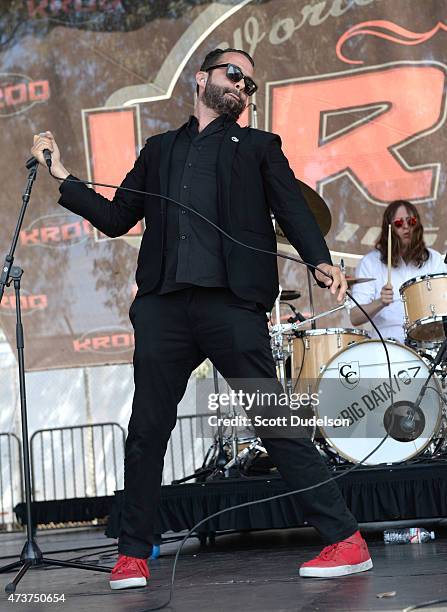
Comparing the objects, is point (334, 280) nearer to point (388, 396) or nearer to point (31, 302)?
point (388, 396)

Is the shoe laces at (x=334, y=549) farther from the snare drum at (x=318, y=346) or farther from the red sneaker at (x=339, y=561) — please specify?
the snare drum at (x=318, y=346)

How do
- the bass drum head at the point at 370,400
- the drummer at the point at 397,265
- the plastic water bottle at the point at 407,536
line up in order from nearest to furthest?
the plastic water bottle at the point at 407,536 → the bass drum head at the point at 370,400 → the drummer at the point at 397,265

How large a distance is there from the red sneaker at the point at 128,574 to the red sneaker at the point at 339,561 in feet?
1.82

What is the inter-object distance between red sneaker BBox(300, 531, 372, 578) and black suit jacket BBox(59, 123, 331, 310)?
861 mm

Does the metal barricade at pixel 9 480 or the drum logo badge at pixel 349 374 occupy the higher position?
the drum logo badge at pixel 349 374

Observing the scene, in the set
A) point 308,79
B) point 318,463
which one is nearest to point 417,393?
point 318,463

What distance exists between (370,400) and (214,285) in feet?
6.16

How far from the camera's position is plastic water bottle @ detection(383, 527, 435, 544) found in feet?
14.6

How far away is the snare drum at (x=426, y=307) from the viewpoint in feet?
16.3

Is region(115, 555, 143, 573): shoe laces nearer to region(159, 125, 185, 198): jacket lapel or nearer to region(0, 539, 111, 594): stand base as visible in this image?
region(0, 539, 111, 594): stand base

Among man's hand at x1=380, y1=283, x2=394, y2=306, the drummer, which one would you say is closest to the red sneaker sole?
man's hand at x1=380, y1=283, x2=394, y2=306

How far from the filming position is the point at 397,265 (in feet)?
19.5

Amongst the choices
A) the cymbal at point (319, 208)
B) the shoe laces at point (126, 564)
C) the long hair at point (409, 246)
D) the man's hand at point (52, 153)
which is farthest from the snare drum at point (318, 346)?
the man's hand at point (52, 153)

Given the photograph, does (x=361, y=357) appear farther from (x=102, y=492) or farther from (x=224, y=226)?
(x=102, y=492)
